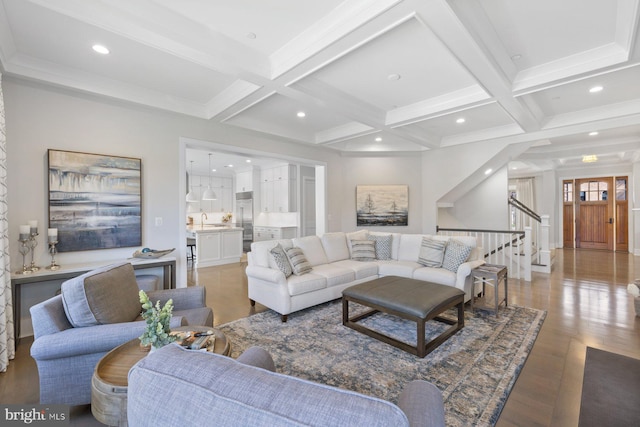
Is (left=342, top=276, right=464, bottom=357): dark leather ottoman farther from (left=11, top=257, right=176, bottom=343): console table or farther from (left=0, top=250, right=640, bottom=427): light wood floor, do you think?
(left=11, top=257, right=176, bottom=343): console table

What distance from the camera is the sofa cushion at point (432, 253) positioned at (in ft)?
13.4

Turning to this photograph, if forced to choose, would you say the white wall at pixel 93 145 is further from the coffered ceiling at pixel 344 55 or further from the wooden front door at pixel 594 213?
the wooden front door at pixel 594 213

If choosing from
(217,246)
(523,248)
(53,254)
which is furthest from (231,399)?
(523,248)

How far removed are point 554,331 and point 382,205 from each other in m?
4.00

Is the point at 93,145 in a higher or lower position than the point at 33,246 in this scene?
higher

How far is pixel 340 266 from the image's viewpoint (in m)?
4.21

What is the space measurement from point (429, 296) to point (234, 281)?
3.56 m

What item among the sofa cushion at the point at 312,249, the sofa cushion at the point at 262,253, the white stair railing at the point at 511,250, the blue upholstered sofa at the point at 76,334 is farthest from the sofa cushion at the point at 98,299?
the white stair railing at the point at 511,250

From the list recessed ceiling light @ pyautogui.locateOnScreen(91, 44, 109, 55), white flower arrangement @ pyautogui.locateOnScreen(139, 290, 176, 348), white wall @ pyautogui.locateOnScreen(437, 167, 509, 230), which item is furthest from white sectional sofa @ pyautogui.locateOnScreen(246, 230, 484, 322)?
white wall @ pyautogui.locateOnScreen(437, 167, 509, 230)

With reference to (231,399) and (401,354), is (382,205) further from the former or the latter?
(231,399)

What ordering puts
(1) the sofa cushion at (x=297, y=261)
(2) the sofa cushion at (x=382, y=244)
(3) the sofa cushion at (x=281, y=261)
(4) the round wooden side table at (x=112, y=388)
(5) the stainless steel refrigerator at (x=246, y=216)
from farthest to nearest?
(5) the stainless steel refrigerator at (x=246, y=216)
(2) the sofa cushion at (x=382, y=244)
(1) the sofa cushion at (x=297, y=261)
(3) the sofa cushion at (x=281, y=261)
(4) the round wooden side table at (x=112, y=388)

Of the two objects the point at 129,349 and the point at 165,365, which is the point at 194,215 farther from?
the point at 165,365

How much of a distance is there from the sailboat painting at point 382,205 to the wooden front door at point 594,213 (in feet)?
22.7

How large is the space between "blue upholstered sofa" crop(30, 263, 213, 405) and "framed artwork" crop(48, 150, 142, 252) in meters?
1.72
